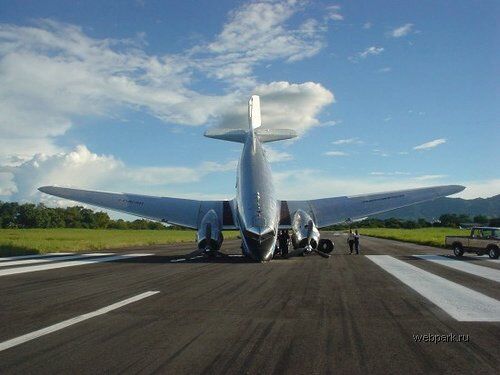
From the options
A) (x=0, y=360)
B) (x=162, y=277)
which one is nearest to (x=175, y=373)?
(x=0, y=360)

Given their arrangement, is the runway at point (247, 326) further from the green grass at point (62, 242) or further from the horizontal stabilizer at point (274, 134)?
the horizontal stabilizer at point (274, 134)

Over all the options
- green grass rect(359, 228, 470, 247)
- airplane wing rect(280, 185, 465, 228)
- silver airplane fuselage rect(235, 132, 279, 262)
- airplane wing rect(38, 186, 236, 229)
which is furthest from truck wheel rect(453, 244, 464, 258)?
green grass rect(359, 228, 470, 247)

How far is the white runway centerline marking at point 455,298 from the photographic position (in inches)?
319

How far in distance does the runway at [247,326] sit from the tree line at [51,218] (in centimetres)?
11345

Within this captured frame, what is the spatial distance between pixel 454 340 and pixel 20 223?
419ft

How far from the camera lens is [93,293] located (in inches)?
428

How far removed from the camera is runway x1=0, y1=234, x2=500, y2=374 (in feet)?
16.9

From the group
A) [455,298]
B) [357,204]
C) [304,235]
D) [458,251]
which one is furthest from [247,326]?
[357,204]

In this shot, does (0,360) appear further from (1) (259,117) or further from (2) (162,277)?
(1) (259,117)

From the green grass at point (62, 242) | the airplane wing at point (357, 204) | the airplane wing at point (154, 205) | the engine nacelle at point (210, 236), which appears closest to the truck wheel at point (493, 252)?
the airplane wing at point (357, 204)

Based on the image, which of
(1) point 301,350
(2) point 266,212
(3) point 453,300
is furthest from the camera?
(2) point 266,212

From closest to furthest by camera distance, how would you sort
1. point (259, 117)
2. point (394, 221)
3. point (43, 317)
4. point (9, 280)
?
point (43, 317)
point (9, 280)
point (259, 117)
point (394, 221)

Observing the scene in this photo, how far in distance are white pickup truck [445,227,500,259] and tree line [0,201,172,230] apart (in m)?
111

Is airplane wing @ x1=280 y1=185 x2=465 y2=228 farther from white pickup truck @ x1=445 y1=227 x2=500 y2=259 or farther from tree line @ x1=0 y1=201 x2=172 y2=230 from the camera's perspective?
tree line @ x1=0 y1=201 x2=172 y2=230
